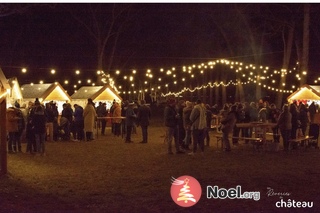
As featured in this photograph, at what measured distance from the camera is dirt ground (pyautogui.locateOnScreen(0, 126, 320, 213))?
7.37 metres

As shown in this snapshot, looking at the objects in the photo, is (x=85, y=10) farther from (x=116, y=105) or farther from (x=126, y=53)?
(x=116, y=105)

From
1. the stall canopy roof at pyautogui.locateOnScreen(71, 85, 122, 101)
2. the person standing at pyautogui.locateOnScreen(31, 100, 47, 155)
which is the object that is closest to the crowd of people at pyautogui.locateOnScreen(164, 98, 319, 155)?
the person standing at pyautogui.locateOnScreen(31, 100, 47, 155)

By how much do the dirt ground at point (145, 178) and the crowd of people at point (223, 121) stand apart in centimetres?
51

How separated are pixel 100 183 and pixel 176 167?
2380mm

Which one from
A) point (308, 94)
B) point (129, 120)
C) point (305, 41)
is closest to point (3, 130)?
point (129, 120)

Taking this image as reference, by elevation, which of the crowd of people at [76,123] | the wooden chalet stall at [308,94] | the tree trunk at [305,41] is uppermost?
the tree trunk at [305,41]

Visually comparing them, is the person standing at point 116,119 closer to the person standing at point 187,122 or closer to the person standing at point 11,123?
the person standing at point 187,122

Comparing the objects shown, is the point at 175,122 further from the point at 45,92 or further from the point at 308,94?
the point at 308,94

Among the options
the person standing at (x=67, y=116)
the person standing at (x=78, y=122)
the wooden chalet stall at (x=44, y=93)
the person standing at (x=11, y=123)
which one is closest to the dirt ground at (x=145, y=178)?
the person standing at (x=11, y=123)

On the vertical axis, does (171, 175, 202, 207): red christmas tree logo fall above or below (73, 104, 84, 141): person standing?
below

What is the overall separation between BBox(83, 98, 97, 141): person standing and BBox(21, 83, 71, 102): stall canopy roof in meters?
5.78

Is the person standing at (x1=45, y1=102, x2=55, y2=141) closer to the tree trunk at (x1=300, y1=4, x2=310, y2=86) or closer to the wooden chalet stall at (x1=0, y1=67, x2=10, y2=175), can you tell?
the wooden chalet stall at (x1=0, y1=67, x2=10, y2=175)

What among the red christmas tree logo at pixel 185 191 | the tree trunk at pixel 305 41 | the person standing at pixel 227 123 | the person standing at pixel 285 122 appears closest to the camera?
the red christmas tree logo at pixel 185 191

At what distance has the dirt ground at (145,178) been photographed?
290 inches
